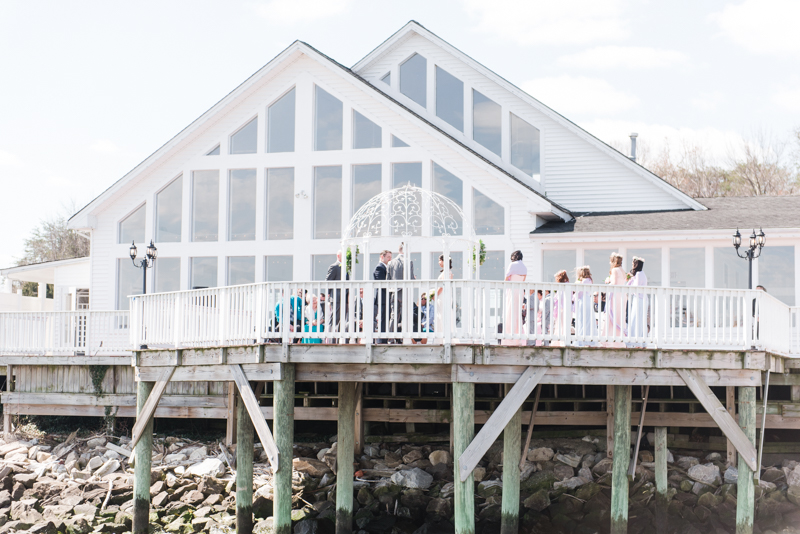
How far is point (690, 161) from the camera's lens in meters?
44.2

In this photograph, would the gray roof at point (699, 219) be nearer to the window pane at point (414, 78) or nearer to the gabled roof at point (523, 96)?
the gabled roof at point (523, 96)

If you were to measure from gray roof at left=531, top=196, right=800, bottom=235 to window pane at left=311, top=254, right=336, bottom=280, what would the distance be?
197 inches

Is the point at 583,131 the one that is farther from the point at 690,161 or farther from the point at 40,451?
the point at 690,161

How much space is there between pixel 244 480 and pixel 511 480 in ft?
14.5

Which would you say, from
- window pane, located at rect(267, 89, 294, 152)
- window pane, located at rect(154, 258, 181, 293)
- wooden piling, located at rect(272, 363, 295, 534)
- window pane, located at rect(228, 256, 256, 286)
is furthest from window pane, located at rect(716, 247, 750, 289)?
window pane, located at rect(154, 258, 181, 293)

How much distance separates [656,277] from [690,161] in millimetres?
27083

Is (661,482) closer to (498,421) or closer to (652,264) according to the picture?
(498,421)

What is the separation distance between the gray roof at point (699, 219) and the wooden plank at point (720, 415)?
21.7 feet

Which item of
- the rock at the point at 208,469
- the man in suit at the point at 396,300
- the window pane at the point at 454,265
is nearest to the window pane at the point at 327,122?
the window pane at the point at 454,265

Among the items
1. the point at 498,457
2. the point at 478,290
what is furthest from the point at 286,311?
the point at 498,457

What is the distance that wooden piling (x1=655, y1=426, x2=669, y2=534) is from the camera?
14992 mm

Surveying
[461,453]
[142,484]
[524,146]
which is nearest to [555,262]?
[524,146]

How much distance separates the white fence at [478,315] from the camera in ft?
40.2

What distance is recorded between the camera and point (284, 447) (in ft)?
41.9
